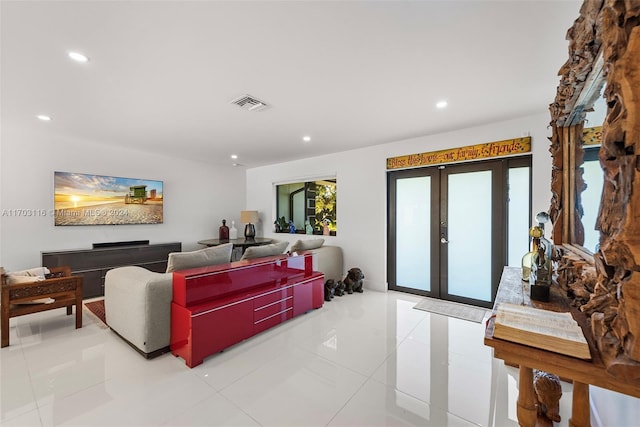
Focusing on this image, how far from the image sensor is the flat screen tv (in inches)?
162

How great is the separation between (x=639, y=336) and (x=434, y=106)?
2671 mm

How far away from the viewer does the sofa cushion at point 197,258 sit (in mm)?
2551

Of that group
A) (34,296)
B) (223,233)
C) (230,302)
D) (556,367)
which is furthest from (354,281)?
(34,296)

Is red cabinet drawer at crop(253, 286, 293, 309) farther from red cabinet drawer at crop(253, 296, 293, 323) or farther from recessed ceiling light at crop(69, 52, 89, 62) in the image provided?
recessed ceiling light at crop(69, 52, 89, 62)

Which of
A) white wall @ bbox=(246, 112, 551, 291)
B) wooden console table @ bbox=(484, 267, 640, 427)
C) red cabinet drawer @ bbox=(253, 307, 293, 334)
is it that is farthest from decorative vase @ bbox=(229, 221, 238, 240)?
wooden console table @ bbox=(484, 267, 640, 427)

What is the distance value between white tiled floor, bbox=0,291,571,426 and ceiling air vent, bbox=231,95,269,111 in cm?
250

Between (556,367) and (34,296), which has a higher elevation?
(556,367)

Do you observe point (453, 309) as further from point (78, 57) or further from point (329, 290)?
point (78, 57)

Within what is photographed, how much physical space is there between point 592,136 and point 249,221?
586 cm

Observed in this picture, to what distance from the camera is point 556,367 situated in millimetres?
877

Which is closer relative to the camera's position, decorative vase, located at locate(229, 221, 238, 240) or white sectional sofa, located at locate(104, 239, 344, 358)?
white sectional sofa, located at locate(104, 239, 344, 358)

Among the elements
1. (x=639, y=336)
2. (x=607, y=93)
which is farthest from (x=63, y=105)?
(x=639, y=336)

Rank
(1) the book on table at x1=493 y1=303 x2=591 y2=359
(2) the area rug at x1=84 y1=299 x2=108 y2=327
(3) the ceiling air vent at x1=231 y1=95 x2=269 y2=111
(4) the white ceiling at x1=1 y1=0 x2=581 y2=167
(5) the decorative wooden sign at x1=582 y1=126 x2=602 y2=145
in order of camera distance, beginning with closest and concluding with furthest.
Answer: (1) the book on table at x1=493 y1=303 x2=591 y2=359 → (5) the decorative wooden sign at x1=582 y1=126 x2=602 y2=145 → (4) the white ceiling at x1=1 y1=0 x2=581 y2=167 → (3) the ceiling air vent at x1=231 y1=95 x2=269 y2=111 → (2) the area rug at x1=84 y1=299 x2=108 y2=327

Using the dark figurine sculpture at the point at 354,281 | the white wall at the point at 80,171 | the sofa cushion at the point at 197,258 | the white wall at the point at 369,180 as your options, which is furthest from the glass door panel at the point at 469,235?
the white wall at the point at 80,171
